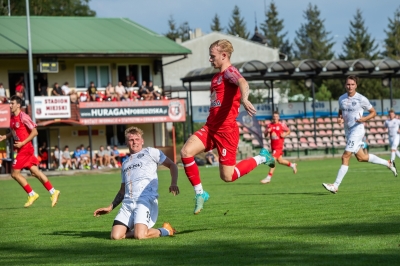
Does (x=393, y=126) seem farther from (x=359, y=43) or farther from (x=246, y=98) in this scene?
(x=359, y=43)

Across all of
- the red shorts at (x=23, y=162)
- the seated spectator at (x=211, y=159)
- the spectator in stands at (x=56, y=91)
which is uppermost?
the spectator in stands at (x=56, y=91)

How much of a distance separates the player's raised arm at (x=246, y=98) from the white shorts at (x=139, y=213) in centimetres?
169

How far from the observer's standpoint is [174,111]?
4675 cm

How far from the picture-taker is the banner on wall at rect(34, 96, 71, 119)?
4309 cm

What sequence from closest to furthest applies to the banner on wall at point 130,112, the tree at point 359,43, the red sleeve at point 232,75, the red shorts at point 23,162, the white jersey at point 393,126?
the red sleeve at point 232,75 → the red shorts at point 23,162 → the white jersey at point 393,126 → the banner on wall at point 130,112 → the tree at point 359,43

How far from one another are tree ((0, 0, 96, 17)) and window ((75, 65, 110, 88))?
2496 cm

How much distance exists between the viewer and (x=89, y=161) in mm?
45281

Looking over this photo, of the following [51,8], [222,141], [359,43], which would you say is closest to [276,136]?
[222,141]

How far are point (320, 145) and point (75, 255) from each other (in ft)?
137

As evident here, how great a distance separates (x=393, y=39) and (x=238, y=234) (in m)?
104

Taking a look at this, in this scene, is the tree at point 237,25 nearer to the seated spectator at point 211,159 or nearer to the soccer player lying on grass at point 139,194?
the seated spectator at point 211,159

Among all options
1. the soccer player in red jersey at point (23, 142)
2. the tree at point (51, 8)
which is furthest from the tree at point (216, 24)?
the soccer player in red jersey at point (23, 142)

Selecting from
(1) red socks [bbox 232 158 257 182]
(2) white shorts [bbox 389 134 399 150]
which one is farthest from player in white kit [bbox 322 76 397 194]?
(2) white shorts [bbox 389 134 399 150]

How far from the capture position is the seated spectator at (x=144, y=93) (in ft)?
154
